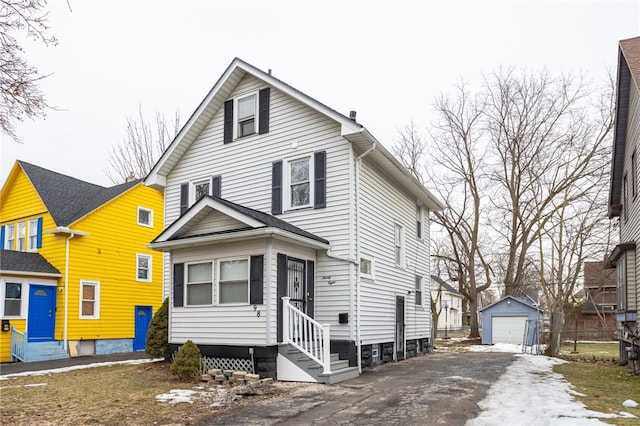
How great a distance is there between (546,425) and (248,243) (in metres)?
7.09

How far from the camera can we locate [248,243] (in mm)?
11695

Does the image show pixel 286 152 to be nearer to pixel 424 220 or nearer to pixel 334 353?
pixel 334 353

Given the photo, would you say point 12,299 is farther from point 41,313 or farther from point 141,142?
point 141,142

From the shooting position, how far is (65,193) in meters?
21.4

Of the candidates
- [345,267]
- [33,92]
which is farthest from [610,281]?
[33,92]

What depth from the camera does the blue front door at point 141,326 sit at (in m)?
21.5

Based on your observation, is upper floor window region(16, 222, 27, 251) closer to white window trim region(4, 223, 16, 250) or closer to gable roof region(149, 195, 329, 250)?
white window trim region(4, 223, 16, 250)

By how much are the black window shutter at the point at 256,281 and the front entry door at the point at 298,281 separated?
0.46 meters

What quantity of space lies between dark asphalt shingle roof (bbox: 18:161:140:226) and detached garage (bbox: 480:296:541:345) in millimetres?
18923

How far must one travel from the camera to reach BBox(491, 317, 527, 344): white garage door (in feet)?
86.9

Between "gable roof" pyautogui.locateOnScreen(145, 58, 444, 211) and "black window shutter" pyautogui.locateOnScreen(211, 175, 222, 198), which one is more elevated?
"gable roof" pyautogui.locateOnScreen(145, 58, 444, 211)

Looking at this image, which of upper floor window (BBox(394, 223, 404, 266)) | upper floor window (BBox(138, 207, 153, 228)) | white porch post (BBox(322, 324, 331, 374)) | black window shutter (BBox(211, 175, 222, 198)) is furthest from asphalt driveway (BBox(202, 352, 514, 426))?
upper floor window (BBox(138, 207, 153, 228))

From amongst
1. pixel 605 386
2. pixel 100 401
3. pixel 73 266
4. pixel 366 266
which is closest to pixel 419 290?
pixel 366 266

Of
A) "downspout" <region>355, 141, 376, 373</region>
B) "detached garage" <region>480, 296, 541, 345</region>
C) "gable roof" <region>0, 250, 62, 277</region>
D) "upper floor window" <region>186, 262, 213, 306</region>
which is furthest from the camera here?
"detached garage" <region>480, 296, 541, 345</region>
